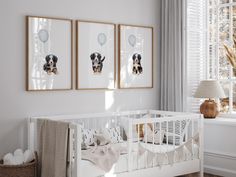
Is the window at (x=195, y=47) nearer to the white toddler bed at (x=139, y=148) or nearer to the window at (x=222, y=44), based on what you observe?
the window at (x=222, y=44)

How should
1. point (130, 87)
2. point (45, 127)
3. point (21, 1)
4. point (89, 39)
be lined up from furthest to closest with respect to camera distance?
point (130, 87)
point (89, 39)
point (21, 1)
point (45, 127)

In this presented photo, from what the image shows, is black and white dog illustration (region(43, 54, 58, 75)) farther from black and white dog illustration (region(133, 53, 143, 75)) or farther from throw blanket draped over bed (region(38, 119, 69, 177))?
black and white dog illustration (region(133, 53, 143, 75))

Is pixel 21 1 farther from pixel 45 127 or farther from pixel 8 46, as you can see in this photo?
pixel 45 127

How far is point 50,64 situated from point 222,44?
1.98 meters

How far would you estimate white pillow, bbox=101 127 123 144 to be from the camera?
4142 mm

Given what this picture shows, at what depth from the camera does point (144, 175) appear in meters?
3.80

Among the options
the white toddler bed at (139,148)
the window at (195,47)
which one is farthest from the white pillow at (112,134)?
the window at (195,47)

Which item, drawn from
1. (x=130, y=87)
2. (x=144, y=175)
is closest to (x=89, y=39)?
(x=130, y=87)

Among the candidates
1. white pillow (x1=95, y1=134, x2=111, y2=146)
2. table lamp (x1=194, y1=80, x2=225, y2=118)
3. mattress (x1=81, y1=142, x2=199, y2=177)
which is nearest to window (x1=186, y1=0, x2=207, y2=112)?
table lamp (x1=194, y1=80, x2=225, y2=118)

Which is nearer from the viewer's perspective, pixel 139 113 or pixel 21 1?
pixel 21 1

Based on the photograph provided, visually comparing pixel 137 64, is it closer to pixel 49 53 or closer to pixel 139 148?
pixel 49 53

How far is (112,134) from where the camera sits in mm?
4262

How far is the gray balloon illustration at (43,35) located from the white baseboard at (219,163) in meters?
2.11

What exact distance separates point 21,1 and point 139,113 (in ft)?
5.84
